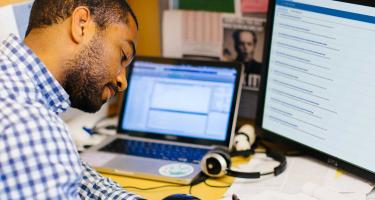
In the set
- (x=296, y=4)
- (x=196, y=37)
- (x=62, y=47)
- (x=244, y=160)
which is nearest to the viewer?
(x=62, y=47)

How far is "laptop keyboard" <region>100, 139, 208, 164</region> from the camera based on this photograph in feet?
4.13

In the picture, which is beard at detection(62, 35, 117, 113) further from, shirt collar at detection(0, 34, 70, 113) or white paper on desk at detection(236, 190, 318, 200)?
white paper on desk at detection(236, 190, 318, 200)

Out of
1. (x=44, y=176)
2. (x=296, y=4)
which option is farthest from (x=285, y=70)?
(x=44, y=176)

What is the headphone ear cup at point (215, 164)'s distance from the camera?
45.3 inches

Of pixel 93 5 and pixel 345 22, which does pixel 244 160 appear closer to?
pixel 345 22

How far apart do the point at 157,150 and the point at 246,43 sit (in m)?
0.35

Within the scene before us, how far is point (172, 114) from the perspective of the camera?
135cm

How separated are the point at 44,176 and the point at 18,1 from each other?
63 centimetres

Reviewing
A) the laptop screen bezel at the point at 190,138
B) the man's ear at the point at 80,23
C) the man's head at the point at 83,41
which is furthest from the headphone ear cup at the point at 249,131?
the man's ear at the point at 80,23

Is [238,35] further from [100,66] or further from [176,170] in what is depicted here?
[100,66]

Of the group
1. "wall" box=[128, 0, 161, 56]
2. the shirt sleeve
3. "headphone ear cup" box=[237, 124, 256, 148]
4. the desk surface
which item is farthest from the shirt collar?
"wall" box=[128, 0, 161, 56]

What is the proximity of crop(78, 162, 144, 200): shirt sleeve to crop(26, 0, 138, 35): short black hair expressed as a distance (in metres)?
0.31

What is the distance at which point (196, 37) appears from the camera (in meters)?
1.46

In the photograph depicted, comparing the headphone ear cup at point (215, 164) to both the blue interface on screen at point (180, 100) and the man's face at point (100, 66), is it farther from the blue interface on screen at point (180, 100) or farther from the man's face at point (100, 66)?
the man's face at point (100, 66)
